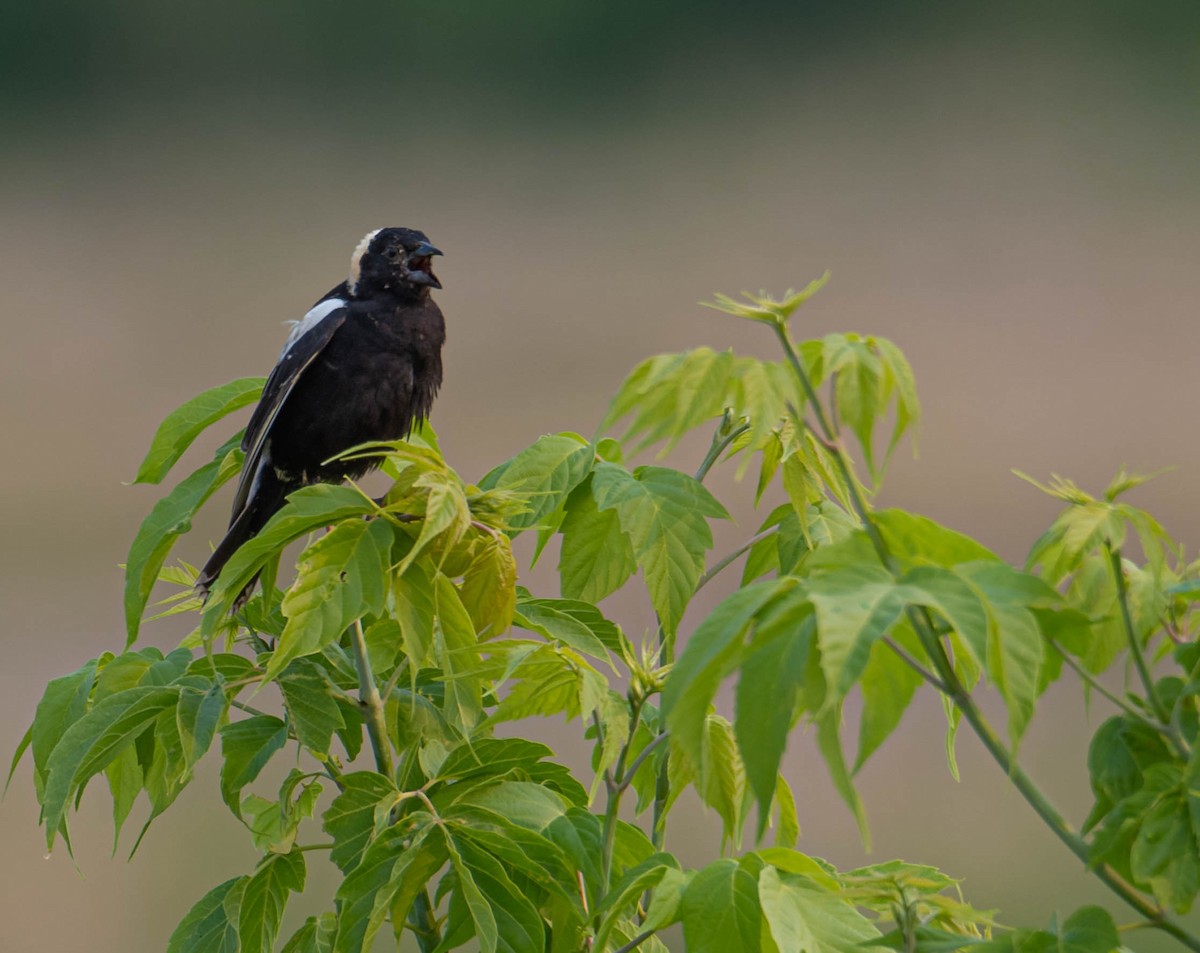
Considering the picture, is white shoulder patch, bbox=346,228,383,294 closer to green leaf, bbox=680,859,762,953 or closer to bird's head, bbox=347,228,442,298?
bird's head, bbox=347,228,442,298

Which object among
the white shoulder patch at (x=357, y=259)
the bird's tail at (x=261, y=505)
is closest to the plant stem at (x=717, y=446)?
the bird's tail at (x=261, y=505)

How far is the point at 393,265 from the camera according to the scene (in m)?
1.57

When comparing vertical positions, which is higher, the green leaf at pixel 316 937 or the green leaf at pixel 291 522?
the green leaf at pixel 291 522

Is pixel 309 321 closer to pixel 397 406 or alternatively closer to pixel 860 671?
pixel 397 406

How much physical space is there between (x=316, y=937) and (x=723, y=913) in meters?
0.24

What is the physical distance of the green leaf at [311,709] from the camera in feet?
2.20

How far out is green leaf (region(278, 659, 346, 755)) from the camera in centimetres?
67

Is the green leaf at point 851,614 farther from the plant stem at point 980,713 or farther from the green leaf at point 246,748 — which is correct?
the green leaf at point 246,748

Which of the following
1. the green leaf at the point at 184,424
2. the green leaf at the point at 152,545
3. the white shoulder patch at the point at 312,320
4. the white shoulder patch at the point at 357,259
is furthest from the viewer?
the white shoulder patch at the point at 357,259

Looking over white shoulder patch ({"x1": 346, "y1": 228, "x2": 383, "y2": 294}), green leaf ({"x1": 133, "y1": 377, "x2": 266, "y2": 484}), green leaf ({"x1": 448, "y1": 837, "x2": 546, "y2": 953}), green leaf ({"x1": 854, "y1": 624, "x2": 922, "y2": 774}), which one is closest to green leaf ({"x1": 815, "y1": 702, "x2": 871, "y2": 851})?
green leaf ({"x1": 854, "y1": 624, "x2": 922, "y2": 774})

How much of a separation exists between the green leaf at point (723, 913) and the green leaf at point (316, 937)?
212 millimetres

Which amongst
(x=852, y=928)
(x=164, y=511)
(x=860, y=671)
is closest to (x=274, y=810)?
(x=164, y=511)

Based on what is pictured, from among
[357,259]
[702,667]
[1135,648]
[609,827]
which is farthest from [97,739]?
[357,259]

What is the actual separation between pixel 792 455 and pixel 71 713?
1.44 feet
